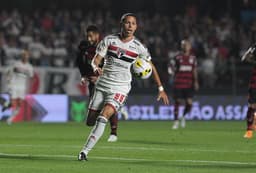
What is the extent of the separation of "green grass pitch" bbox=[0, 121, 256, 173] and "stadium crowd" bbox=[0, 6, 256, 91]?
31.5ft

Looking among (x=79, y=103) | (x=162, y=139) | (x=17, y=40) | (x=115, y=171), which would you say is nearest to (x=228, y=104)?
(x=79, y=103)

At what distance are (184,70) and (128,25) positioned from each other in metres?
11.9

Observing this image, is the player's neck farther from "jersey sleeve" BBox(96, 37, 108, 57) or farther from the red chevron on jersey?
"jersey sleeve" BBox(96, 37, 108, 57)

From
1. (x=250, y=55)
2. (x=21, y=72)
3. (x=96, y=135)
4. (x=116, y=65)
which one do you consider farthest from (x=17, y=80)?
(x=96, y=135)

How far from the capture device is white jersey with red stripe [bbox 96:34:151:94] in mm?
14688

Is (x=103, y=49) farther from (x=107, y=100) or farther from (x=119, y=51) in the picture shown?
(x=107, y=100)

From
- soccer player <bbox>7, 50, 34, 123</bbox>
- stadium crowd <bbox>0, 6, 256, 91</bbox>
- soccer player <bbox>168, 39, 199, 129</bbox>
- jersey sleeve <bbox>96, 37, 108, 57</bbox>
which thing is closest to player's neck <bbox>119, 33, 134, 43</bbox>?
jersey sleeve <bbox>96, 37, 108, 57</bbox>

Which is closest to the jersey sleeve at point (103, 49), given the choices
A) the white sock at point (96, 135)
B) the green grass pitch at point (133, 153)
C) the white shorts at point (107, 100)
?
the white shorts at point (107, 100)

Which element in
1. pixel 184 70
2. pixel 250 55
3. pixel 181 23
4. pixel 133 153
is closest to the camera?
pixel 133 153

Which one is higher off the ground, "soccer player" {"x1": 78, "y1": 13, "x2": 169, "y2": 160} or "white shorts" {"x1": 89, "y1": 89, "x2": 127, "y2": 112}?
"soccer player" {"x1": 78, "y1": 13, "x2": 169, "y2": 160}

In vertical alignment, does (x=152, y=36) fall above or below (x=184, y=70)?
above

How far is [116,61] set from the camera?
14.8 meters

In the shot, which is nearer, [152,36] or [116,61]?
[116,61]

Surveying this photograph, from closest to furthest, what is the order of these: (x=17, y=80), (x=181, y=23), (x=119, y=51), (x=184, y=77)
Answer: (x=119, y=51)
(x=184, y=77)
(x=17, y=80)
(x=181, y=23)
